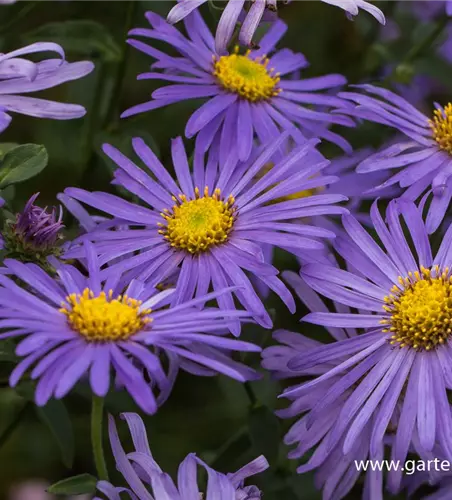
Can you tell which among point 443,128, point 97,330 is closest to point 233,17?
point 443,128

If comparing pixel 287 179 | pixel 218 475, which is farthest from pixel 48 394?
pixel 287 179

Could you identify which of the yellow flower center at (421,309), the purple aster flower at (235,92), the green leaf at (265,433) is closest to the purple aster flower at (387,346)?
the yellow flower center at (421,309)

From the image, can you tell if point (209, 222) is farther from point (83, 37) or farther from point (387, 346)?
point (83, 37)

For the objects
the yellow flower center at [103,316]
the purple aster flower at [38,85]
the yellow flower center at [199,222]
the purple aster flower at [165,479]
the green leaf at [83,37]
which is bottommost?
the purple aster flower at [165,479]

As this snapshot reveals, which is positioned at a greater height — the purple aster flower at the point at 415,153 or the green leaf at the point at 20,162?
the purple aster flower at the point at 415,153

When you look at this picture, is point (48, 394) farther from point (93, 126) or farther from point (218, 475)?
point (93, 126)

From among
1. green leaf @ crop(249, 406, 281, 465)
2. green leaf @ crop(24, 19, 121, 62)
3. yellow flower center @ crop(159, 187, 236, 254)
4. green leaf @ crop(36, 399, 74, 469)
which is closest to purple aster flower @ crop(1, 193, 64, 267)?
A: yellow flower center @ crop(159, 187, 236, 254)

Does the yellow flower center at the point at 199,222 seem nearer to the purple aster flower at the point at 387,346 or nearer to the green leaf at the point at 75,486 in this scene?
the purple aster flower at the point at 387,346
